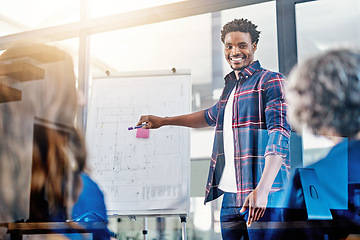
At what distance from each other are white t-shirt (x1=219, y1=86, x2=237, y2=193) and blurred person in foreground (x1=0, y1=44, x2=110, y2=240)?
75 centimetres

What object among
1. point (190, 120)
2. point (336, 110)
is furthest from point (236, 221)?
point (336, 110)

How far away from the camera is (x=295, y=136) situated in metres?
1.88

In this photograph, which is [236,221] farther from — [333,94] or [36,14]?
[36,14]

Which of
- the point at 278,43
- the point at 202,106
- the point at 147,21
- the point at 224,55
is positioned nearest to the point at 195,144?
the point at 202,106

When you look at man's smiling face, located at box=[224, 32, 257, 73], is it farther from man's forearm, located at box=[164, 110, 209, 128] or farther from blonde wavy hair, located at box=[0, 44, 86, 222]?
blonde wavy hair, located at box=[0, 44, 86, 222]

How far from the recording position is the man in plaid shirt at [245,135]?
6.16ft

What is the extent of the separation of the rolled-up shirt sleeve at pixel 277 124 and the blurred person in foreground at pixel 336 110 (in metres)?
0.17

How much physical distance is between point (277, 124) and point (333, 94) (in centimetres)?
43

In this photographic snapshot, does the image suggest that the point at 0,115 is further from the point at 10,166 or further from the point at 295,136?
the point at 295,136

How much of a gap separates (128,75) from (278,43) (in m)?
0.85

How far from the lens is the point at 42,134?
126 cm

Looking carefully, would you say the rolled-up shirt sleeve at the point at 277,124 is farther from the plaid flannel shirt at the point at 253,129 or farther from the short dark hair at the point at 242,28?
the short dark hair at the point at 242,28

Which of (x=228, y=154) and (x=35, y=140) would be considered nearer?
(x=35, y=140)

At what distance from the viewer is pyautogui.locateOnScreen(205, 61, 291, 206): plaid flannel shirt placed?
1.89 meters
